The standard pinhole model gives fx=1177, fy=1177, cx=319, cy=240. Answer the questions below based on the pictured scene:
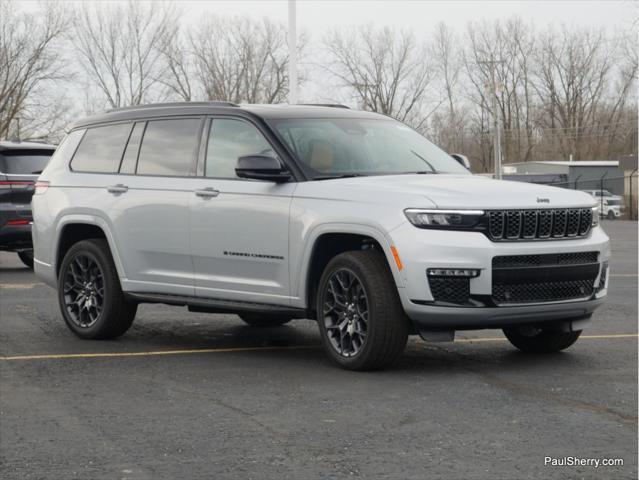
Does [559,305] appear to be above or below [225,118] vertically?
below

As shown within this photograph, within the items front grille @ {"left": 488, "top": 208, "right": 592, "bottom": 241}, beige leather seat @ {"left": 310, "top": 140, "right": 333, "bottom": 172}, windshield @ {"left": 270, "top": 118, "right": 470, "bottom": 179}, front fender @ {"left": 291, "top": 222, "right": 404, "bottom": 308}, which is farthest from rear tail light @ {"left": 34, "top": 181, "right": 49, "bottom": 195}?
front grille @ {"left": 488, "top": 208, "right": 592, "bottom": 241}

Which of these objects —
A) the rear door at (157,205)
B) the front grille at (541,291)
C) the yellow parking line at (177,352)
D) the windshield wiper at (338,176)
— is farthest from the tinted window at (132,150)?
the front grille at (541,291)

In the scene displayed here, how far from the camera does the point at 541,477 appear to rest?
4941mm

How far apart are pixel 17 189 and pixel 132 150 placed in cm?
779

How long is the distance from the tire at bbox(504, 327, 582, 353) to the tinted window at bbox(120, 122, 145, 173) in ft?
10.7

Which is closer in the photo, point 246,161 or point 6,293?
point 246,161

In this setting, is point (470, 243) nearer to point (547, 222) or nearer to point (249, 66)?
point (547, 222)

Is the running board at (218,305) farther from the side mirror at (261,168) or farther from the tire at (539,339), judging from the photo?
the tire at (539,339)

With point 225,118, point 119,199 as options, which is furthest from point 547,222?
point 119,199

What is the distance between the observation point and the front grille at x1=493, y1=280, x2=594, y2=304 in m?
7.44

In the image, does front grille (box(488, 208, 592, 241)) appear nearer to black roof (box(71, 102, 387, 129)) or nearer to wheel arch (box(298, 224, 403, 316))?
wheel arch (box(298, 224, 403, 316))

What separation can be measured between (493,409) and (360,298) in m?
1.53

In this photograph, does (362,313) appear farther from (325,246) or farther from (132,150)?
(132,150)

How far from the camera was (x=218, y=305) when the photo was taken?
28.4 feet
